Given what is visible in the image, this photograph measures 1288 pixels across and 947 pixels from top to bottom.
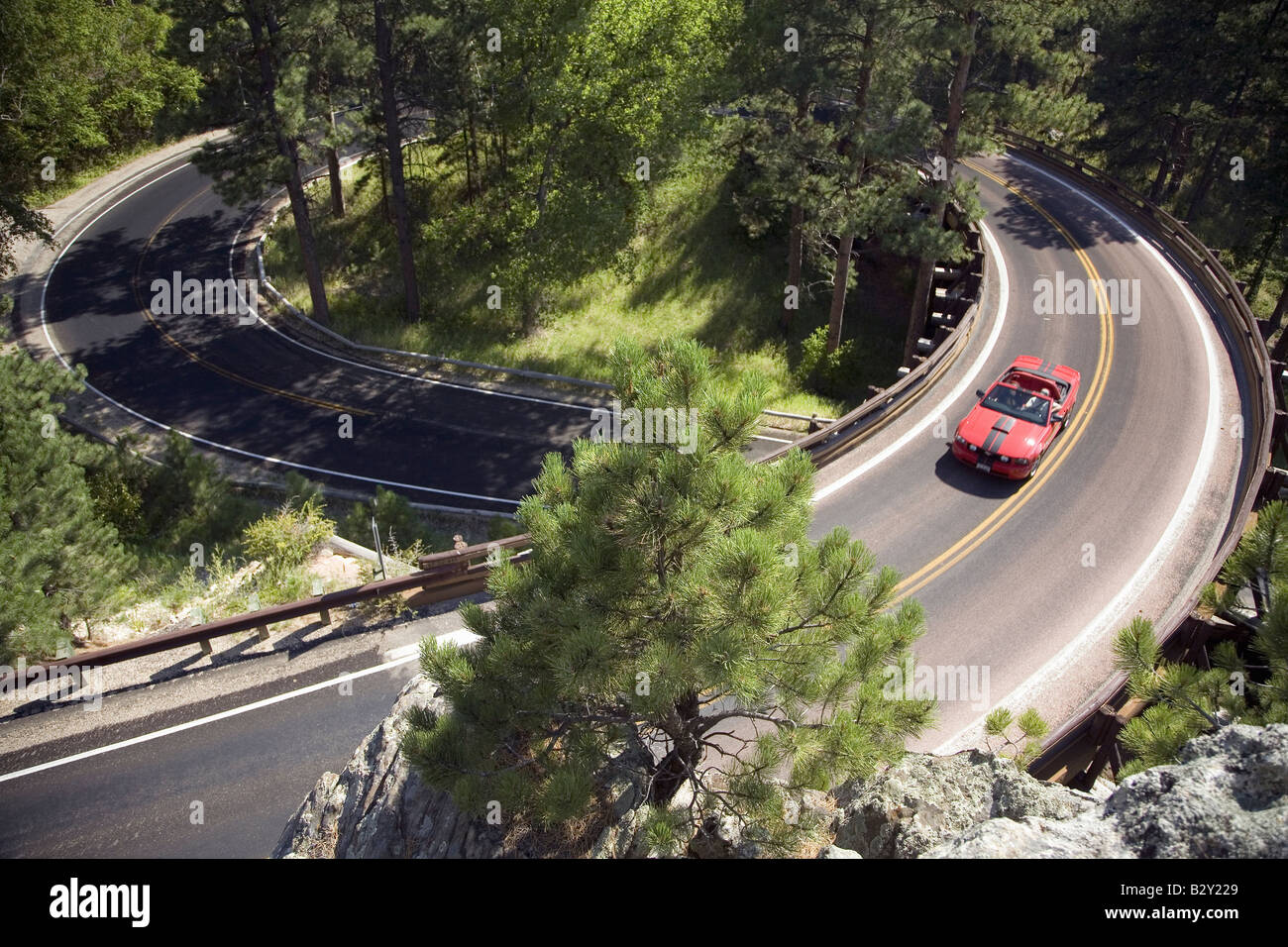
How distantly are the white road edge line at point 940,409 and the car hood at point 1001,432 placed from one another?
3.99 feet

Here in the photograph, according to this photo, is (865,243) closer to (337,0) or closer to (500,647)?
(337,0)

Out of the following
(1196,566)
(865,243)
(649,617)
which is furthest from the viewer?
(865,243)

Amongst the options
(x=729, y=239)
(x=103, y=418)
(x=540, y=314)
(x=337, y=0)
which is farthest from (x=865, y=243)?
(x=103, y=418)

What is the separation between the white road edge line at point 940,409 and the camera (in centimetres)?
1723

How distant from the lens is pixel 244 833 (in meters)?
10.4

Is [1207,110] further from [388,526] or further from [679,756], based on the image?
[679,756]

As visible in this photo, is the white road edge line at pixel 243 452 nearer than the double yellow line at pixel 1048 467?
No

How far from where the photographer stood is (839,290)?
2792cm

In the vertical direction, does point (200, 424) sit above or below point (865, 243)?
below

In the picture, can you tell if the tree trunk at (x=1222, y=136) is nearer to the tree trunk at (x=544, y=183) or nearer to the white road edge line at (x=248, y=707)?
the tree trunk at (x=544, y=183)

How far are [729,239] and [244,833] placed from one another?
103 ft

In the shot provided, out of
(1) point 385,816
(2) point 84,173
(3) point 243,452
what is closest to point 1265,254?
(3) point 243,452

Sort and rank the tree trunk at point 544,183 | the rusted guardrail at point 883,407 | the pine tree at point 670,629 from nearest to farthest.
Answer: the pine tree at point 670,629
the rusted guardrail at point 883,407
the tree trunk at point 544,183

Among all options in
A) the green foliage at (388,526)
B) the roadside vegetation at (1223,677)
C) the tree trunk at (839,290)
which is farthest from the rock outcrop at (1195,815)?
the tree trunk at (839,290)
